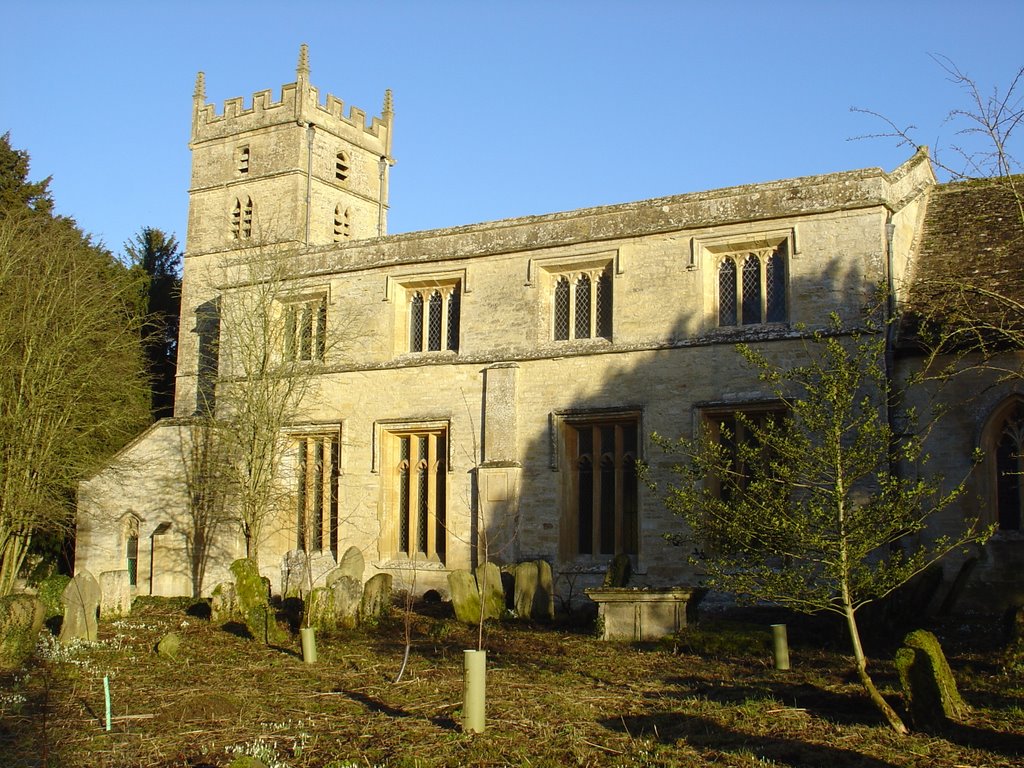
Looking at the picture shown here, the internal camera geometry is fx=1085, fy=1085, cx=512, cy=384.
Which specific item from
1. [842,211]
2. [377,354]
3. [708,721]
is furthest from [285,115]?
[708,721]

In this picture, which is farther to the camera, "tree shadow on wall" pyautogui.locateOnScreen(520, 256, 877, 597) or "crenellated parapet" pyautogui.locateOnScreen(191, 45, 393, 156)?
"crenellated parapet" pyautogui.locateOnScreen(191, 45, 393, 156)

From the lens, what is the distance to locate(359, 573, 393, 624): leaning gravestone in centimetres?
1566

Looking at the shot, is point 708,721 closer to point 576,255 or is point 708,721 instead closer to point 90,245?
point 576,255

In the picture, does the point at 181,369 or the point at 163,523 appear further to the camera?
the point at 181,369

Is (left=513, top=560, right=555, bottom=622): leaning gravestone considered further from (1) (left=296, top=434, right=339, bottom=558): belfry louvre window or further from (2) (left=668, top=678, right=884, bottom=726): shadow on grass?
(1) (left=296, top=434, right=339, bottom=558): belfry louvre window

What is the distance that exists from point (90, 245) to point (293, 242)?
5.62m

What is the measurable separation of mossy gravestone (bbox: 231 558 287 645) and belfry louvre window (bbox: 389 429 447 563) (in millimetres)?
4691

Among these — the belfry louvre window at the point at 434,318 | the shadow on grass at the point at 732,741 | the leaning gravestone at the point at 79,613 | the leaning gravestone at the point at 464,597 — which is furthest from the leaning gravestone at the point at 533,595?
the shadow on grass at the point at 732,741

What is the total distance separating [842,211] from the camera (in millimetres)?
16609

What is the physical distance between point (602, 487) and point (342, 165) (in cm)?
2261

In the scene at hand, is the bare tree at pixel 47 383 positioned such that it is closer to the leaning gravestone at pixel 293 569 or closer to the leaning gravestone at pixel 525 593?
the leaning gravestone at pixel 293 569

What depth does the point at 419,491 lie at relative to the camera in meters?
19.8

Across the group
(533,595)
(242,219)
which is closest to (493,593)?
(533,595)

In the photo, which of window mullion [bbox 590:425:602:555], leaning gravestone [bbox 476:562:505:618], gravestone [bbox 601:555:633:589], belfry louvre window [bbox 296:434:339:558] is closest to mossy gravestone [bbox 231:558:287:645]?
leaning gravestone [bbox 476:562:505:618]
